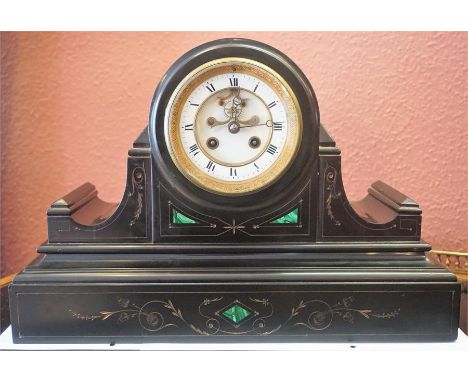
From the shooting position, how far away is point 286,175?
1.30 metres

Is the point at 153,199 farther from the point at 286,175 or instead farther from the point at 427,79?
the point at 427,79

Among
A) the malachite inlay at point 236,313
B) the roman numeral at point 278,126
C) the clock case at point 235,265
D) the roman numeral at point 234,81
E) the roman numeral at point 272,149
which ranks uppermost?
the roman numeral at point 234,81

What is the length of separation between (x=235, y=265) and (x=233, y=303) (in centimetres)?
8

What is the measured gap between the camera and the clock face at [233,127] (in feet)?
4.22

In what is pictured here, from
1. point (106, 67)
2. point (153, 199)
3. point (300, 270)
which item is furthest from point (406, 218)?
point (106, 67)

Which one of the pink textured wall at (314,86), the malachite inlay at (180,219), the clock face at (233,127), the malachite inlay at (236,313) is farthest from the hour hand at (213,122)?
the pink textured wall at (314,86)

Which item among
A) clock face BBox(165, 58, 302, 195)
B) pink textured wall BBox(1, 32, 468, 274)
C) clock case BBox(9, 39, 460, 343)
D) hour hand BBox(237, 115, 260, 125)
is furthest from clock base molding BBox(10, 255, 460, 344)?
pink textured wall BBox(1, 32, 468, 274)

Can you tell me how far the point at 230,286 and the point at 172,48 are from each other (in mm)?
734

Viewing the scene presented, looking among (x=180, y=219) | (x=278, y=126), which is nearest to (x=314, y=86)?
(x=278, y=126)

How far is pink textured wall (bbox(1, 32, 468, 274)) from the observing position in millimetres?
1721

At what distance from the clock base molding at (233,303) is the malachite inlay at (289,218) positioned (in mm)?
92

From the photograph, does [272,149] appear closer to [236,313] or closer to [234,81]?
[234,81]

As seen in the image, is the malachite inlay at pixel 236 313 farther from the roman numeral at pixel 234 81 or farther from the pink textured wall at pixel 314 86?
the pink textured wall at pixel 314 86

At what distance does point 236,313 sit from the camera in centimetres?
130
